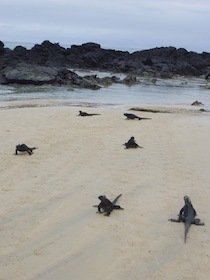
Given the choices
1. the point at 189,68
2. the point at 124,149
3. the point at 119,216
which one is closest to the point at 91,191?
the point at 119,216

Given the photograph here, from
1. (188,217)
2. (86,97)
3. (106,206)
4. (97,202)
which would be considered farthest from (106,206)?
(86,97)

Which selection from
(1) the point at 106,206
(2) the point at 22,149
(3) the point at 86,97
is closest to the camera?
(1) the point at 106,206

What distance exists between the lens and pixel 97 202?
624 cm

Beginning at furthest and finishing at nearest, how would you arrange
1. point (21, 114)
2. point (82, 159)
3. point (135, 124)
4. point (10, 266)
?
point (21, 114) < point (135, 124) < point (82, 159) < point (10, 266)

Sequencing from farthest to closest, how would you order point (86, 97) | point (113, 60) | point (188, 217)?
point (113, 60) → point (86, 97) → point (188, 217)

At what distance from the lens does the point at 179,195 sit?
21.9 feet

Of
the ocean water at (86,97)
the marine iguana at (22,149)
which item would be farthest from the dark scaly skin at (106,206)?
the ocean water at (86,97)

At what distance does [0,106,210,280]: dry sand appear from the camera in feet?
14.9

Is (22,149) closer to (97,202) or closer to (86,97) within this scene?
(97,202)

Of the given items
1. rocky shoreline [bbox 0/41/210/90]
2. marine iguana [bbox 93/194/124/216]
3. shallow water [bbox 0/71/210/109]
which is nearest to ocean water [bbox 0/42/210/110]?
shallow water [bbox 0/71/210/109]

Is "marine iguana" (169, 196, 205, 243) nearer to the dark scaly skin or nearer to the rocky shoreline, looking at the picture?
the dark scaly skin

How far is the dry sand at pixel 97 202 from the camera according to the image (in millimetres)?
4543

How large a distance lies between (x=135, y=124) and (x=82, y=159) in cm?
535

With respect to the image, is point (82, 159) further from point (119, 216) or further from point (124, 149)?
point (119, 216)
